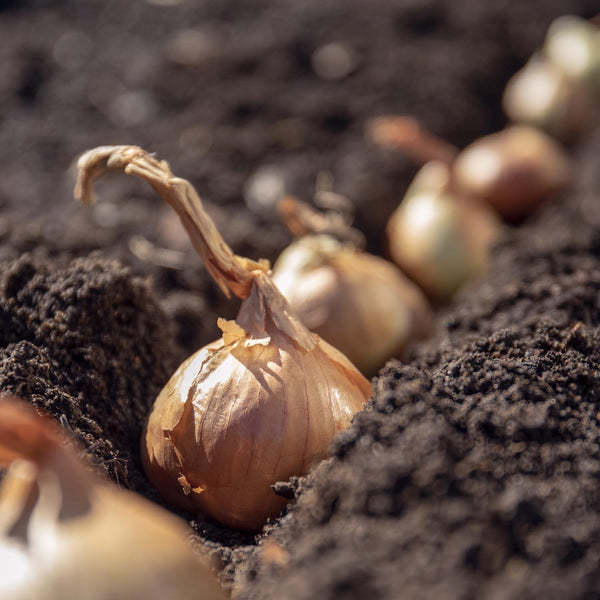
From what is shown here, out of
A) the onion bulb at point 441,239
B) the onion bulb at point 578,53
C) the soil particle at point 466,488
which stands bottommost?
the onion bulb at point 441,239

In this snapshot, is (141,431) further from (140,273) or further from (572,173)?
(572,173)

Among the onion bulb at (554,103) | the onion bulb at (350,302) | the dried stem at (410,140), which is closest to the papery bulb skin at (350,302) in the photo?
the onion bulb at (350,302)

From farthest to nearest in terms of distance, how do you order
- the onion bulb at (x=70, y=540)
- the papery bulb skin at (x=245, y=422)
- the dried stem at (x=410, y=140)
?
the dried stem at (x=410, y=140) → the papery bulb skin at (x=245, y=422) → the onion bulb at (x=70, y=540)

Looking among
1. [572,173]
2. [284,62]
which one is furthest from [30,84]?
[572,173]

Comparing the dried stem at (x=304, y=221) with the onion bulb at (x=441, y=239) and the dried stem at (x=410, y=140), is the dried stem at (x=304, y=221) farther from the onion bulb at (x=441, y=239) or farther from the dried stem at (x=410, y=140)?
the dried stem at (x=410, y=140)

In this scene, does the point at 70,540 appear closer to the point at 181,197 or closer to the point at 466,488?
the point at 466,488
